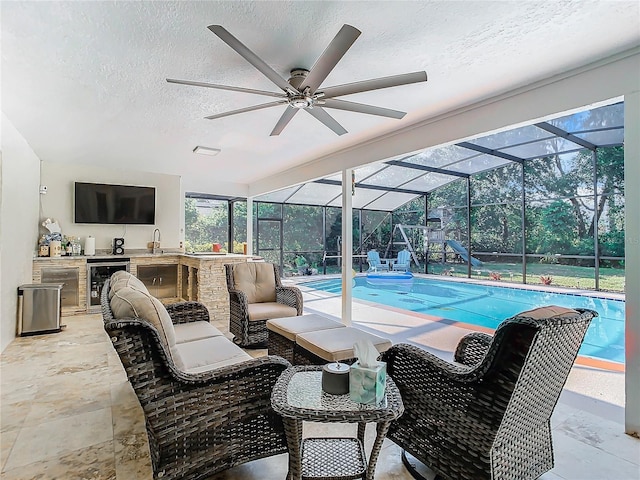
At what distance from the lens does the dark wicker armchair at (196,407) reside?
1.53 meters

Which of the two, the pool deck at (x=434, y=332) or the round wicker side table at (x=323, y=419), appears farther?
the pool deck at (x=434, y=332)

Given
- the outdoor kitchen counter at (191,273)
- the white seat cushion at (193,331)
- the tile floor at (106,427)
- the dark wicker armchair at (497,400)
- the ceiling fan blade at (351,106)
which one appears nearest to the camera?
the dark wicker armchair at (497,400)

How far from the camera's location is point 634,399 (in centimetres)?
223

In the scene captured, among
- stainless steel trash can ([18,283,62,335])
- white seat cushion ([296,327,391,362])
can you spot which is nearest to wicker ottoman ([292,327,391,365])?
Answer: white seat cushion ([296,327,391,362])

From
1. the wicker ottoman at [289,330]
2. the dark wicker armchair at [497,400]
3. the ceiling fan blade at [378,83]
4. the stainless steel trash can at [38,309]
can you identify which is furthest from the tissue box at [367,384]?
the stainless steel trash can at [38,309]

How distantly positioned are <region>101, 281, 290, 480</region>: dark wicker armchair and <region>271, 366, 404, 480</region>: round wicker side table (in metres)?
0.18

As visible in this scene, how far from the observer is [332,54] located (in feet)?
6.20

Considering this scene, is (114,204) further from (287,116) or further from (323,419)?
(323,419)

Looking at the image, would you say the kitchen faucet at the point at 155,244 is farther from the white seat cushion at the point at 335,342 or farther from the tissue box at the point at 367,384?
the tissue box at the point at 367,384

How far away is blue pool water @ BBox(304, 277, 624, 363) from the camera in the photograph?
4914mm

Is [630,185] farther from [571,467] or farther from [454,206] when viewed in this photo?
[454,206]

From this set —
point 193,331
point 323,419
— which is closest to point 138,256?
point 193,331

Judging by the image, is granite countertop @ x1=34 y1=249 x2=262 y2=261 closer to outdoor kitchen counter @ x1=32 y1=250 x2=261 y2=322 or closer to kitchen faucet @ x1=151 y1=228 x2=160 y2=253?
outdoor kitchen counter @ x1=32 y1=250 x2=261 y2=322

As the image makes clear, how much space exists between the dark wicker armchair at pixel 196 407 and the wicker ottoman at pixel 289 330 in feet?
3.44
